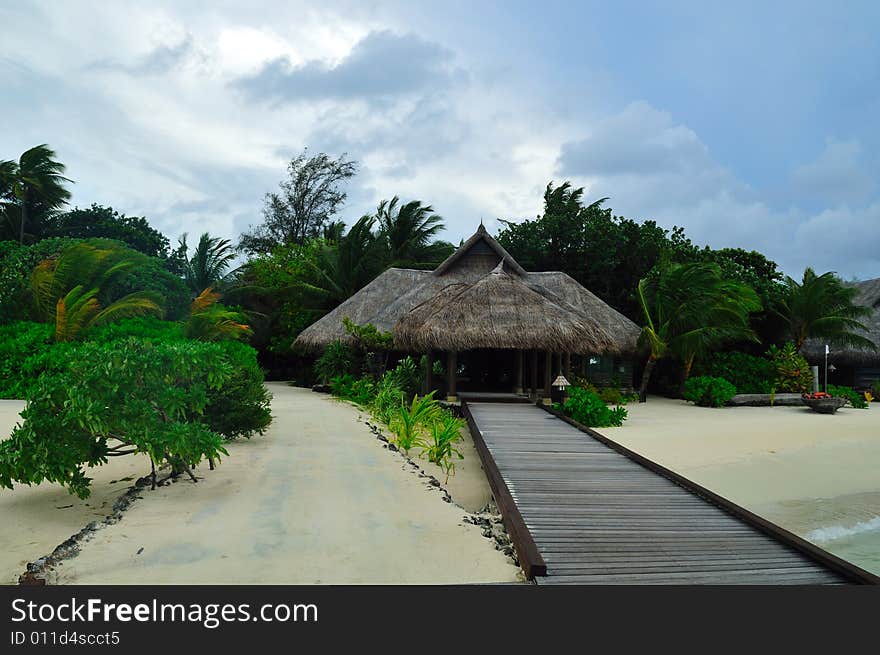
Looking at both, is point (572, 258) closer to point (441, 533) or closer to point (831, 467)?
point (831, 467)

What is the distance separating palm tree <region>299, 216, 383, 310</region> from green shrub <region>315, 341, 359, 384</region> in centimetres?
405

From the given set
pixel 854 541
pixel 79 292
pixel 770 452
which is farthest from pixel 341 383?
pixel 854 541

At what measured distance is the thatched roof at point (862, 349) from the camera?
1736cm

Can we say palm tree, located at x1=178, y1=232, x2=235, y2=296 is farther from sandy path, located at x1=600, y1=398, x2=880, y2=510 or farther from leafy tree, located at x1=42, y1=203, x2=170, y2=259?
sandy path, located at x1=600, y1=398, x2=880, y2=510

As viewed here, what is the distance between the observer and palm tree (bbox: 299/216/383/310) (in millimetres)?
19875

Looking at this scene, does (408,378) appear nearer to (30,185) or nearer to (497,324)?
(497,324)

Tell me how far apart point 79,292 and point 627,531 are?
42.9 feet

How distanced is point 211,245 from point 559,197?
1245 centimetres

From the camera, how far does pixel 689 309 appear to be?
50.8 ft

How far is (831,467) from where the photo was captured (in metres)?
8.55

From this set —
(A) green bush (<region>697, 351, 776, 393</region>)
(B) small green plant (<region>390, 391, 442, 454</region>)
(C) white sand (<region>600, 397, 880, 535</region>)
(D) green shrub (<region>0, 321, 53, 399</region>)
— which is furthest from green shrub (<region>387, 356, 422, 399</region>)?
(A) green bush (<region>697, 351, 776, 393</region>)

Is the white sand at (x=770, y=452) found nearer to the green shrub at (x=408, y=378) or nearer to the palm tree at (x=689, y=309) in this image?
the palm tree at (x=689, y=309)

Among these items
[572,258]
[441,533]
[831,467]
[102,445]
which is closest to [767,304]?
[572,258]

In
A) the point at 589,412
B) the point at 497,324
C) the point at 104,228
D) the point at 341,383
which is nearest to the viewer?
the point at 589,412
